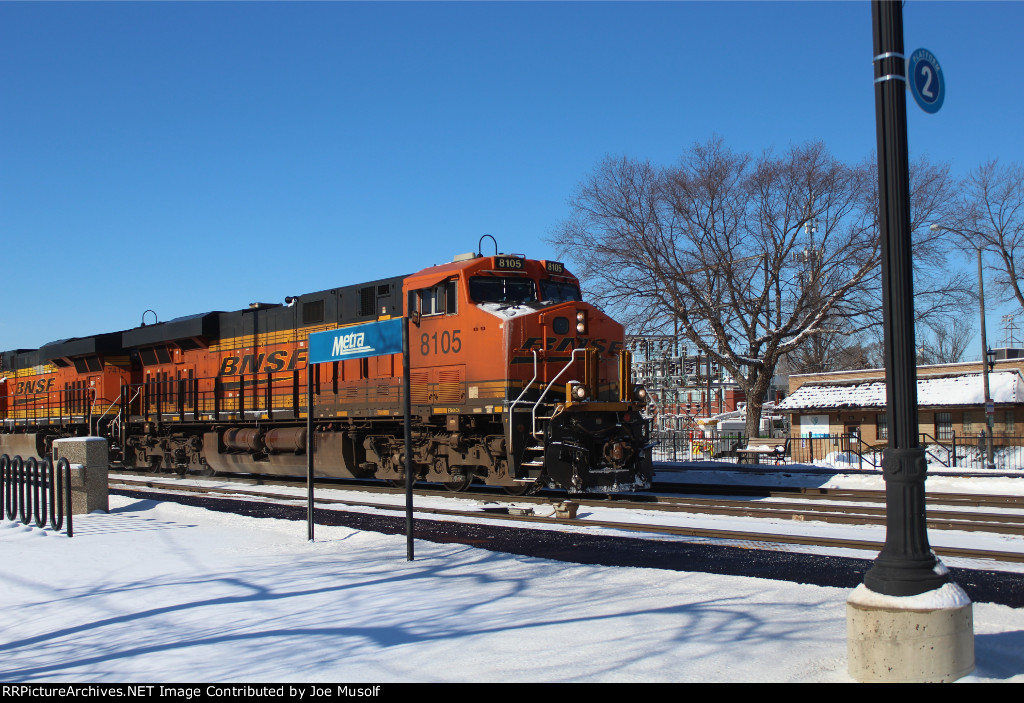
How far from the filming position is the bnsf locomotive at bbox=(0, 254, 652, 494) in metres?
14.0

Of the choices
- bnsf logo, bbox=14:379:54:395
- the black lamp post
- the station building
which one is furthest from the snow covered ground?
the station building

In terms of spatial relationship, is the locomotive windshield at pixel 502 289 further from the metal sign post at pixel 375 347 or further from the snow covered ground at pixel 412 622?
the snow covered ground at pixel 412 622

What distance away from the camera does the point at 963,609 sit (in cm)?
471

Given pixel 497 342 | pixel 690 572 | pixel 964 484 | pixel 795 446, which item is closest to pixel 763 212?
pixel 795 446

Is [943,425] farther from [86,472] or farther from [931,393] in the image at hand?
[86,472]

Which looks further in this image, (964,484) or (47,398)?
(47,398)

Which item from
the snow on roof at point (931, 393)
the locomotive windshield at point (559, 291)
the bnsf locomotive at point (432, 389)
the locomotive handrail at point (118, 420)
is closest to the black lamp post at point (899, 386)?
the bnsf locomotive at point (432, 389)

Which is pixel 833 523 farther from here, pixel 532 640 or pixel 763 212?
pixel 763 212

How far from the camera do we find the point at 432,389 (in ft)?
50.0

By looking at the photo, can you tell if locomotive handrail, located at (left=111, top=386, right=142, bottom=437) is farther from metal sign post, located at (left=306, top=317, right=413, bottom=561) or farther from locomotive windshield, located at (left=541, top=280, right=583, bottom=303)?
metal sign post, located at (left=306, top=317, right=413, bottom=561)

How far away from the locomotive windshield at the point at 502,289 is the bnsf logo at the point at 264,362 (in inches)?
213

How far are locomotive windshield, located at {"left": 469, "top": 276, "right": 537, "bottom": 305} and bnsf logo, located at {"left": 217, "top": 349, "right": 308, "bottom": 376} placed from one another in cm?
542

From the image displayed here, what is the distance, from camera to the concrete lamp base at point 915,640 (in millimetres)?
4621

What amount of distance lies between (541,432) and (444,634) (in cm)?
790
